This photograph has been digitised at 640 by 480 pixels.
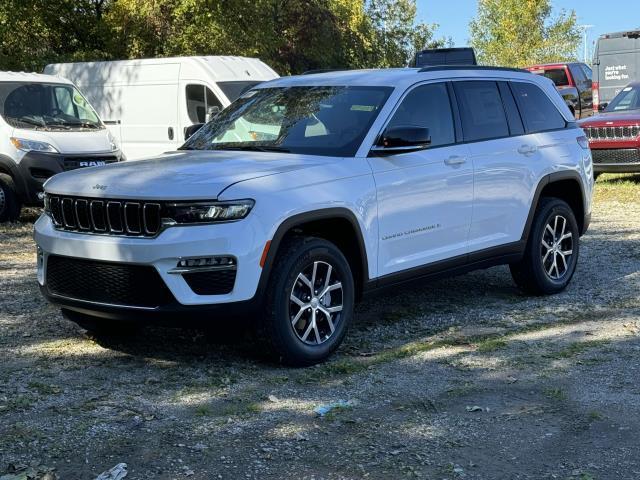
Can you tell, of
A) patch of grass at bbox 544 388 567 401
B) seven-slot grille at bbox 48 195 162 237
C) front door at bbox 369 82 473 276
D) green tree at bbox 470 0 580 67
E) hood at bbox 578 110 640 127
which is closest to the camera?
patch of grass at bbox 544 388 567 401

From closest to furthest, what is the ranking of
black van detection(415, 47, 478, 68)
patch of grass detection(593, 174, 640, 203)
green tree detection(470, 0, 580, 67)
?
1. patch of grass detection(593, 174, 640, 203)
2. black van detection(415, 47, 478, 68)
3. green tree detection(470, 0, 580, 67)

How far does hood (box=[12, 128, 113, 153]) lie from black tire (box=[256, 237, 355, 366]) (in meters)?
7.78

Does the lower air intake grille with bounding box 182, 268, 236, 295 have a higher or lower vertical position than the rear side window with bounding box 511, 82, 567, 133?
lower

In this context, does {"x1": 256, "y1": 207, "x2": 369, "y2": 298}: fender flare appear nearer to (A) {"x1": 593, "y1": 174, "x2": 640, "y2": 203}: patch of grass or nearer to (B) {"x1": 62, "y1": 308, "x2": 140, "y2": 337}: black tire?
(B) {"x1": 62, "y1": 308, "x2": 140, "y2": 337}: black tire

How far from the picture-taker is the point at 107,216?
5.44 metres

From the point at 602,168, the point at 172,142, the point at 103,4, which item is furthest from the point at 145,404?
the point at 103,4

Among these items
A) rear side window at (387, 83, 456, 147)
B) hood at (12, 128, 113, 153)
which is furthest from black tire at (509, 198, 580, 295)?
hood at (12, 128, 113, 153)

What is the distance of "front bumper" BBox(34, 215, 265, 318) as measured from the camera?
17.0ft

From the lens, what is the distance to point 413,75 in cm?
674

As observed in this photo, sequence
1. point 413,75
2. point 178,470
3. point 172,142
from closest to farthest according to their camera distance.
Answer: point 178,470
point 413,75
point 172,142

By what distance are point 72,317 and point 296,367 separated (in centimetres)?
157

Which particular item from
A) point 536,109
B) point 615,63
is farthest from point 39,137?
point 615,63

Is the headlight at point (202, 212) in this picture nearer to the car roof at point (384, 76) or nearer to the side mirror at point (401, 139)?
the side mirror at point (401, 139)

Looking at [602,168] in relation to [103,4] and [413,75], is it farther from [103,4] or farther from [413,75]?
[103,4]
